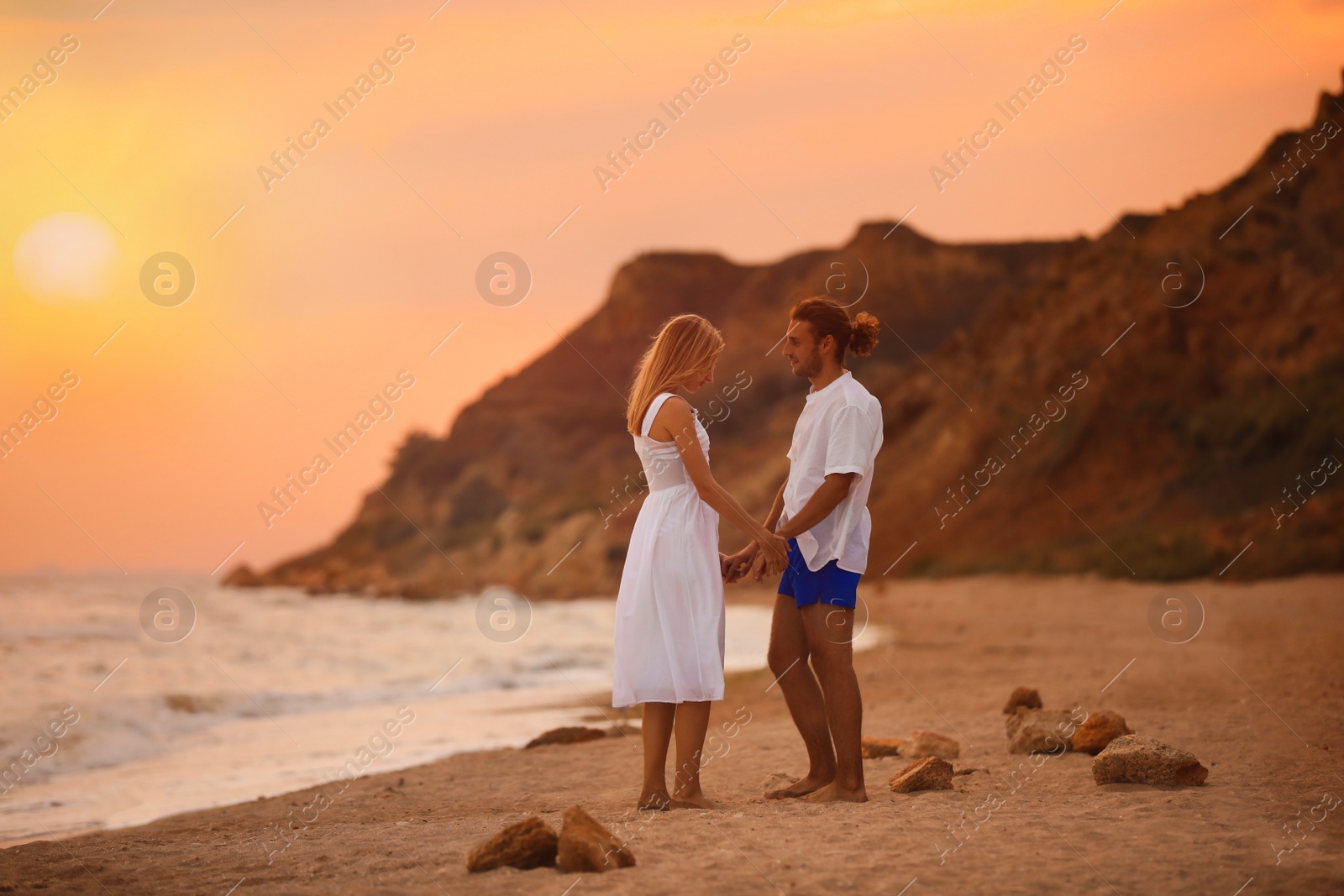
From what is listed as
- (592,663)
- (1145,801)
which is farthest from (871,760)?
(592,663)

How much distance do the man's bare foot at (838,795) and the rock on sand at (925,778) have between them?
13.2 inches

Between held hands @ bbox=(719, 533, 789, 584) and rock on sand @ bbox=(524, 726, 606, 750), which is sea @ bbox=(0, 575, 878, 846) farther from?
held hands @ bbox=(719, 533, 789, 584)

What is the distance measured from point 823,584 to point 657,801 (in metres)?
1.18

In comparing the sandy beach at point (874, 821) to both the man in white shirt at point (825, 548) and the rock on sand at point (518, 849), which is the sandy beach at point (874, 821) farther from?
the man in white shirt at point (825, 548)

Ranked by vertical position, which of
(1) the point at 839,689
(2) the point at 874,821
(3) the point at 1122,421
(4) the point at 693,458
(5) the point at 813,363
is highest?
(3) the point at 1122,421

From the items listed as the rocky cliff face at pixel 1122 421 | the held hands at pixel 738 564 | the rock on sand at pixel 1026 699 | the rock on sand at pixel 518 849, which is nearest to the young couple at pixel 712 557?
the held hands at pixel 738 564

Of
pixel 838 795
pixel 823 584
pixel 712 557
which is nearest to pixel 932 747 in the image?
pixel 838 795

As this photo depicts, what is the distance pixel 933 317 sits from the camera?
67938 millimetres

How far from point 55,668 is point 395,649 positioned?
456 centimetres

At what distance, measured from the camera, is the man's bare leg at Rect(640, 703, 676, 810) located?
4934 mm

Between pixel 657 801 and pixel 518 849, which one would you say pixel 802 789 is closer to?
pixel 657 801

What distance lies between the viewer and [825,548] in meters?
4.96

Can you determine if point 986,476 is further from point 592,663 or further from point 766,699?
point 766,699

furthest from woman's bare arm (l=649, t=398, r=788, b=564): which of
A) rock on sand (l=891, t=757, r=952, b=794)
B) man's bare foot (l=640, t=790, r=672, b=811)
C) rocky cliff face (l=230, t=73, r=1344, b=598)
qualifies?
rocky cliff face (l=230, t=73, r=1344, b=598)
